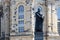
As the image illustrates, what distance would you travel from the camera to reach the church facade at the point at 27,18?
35.2 metres

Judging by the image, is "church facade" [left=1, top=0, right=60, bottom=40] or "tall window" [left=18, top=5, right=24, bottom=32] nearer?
"church facade" [left=1, top=0, right=60, bottom=40]

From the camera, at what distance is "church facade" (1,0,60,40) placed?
35.2 meters

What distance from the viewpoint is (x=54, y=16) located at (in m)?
36.8

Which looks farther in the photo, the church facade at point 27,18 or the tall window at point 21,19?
the tall window at point 21,19

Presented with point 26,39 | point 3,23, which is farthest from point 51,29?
point 3,23

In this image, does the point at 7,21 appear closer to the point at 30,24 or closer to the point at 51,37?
the point at 30,24

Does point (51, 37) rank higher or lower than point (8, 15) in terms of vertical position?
lower

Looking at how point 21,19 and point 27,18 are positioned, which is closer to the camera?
point 27,18

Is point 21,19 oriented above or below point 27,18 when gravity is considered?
below

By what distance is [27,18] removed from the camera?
35.4 m

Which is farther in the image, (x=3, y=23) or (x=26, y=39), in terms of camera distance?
(x=3, y=23)

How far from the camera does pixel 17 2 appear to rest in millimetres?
36062

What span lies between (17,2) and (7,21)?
8.41 ft

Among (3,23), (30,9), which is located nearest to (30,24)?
(30,9)
